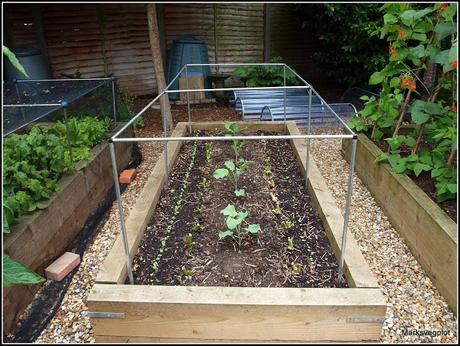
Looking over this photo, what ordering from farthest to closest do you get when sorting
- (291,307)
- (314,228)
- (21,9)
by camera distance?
(21,9)
(314,228)
(291,307)

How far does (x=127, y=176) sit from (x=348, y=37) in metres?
4.33

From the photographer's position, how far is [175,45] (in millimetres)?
6910

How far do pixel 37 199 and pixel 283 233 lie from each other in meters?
1.85

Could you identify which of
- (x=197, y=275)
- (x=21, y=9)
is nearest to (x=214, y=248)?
(x=197, y=275)

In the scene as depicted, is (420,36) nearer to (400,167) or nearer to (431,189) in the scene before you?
(400,167)

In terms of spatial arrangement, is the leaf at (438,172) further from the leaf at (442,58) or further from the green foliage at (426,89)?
the leaf at (442,58)

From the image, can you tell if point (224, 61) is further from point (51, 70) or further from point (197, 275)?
point (197, 275)

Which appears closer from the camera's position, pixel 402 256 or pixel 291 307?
pixel 291 307

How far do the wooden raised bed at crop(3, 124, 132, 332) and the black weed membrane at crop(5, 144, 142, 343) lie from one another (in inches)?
1.8

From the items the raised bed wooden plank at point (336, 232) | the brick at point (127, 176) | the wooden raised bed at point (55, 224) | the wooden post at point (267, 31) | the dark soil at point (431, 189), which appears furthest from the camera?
the wooden post at point (267, 31)

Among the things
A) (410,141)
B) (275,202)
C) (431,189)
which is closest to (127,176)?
(275,202)

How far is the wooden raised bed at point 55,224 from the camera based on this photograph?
2.26 meters

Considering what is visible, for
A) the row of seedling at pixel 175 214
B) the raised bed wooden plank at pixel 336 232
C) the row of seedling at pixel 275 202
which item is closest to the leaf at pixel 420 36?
the raised bed wooden plank at pixel 336 232

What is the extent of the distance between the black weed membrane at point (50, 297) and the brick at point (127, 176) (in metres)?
0.61
